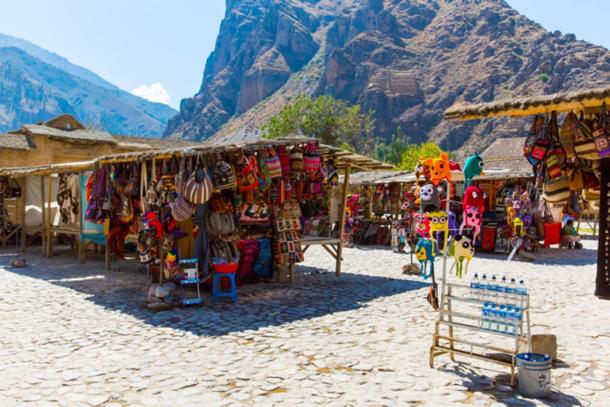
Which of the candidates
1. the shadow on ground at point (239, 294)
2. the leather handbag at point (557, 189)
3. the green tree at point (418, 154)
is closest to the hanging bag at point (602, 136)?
the leather handbag at point (557, 189)

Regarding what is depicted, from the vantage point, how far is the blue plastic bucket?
4.54 meters

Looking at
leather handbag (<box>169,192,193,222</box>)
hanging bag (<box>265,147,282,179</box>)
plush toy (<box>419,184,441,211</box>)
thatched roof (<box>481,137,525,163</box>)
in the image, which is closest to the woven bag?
leather handbag (<box>169,192,193,222</box>)

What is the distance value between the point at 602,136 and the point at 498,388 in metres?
2.63

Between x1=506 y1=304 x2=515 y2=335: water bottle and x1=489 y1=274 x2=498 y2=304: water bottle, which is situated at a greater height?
x1=489 y1=274 x2=498 y2=304: water bottle

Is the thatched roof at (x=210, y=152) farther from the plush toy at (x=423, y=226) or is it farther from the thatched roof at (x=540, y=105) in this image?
the thatched roof at (x=540, y=105)

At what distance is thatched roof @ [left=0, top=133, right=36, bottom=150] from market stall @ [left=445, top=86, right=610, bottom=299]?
23061mm

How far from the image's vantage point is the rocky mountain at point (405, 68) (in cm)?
8081

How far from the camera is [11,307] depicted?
8141mm

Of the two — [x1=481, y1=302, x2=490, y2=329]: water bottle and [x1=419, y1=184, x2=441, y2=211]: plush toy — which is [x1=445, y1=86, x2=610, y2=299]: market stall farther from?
[x1=481, y1=302, x2=490, y2=329]: water bottle

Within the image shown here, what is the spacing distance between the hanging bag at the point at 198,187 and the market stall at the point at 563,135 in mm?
3951

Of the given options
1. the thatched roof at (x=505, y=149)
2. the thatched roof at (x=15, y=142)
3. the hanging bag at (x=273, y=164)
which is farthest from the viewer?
the thatched roof at (x=505, y=149)

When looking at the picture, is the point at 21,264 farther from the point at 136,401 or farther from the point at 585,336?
the point at 585,336

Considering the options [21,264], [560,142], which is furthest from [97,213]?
[560,142]

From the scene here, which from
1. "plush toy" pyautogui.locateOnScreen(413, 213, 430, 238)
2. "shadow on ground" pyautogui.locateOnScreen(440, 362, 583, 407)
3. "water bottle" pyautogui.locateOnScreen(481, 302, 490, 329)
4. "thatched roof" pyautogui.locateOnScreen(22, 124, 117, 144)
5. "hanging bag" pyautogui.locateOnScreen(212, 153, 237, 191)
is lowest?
"shadow on ground" pyautogui.locateOnScreen(440, 362, 583, 407)
